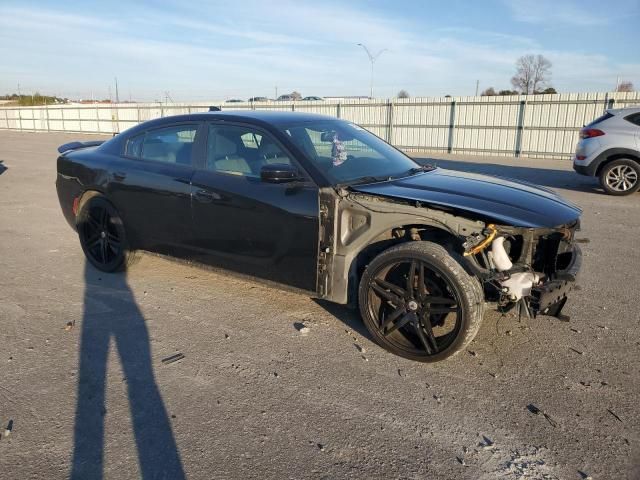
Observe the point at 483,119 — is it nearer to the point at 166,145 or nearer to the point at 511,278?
the point at 166,145

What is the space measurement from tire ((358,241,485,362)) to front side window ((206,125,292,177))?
1.16 m

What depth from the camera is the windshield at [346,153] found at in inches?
155

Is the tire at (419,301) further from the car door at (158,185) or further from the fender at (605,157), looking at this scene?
the fender at (605,157)

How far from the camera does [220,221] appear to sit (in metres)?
4.18

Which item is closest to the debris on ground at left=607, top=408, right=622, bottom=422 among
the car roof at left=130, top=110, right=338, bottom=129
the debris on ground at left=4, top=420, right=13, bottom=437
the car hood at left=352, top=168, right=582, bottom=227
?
the car hood at left=352, top=168, right=582, bottom=227

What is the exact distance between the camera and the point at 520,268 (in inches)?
129

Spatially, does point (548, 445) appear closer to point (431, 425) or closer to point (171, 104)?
point (431, 425)

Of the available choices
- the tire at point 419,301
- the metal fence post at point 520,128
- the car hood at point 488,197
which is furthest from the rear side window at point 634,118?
the metal fence post at point 520,128

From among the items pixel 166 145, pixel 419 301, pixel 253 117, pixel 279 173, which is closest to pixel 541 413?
pixel 419 301

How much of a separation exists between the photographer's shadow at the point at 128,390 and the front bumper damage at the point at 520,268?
2.12 m

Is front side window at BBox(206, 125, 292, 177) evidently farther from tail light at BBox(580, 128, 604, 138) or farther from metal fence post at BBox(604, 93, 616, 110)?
metal fence post at BBox(604, 93, 616, 110)

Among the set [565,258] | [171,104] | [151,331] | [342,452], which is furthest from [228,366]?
[171,104]

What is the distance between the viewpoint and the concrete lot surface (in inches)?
97.6

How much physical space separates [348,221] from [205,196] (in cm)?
132
